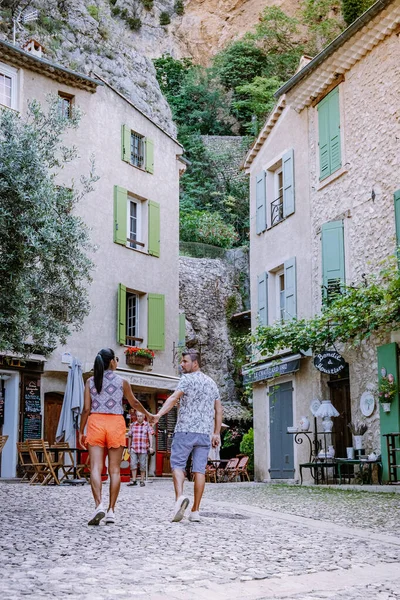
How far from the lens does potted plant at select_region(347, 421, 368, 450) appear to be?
15727mm

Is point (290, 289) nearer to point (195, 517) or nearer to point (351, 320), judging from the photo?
point (351, 320)

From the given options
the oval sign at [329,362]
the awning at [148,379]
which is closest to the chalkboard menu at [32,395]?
the awning at [148,379]

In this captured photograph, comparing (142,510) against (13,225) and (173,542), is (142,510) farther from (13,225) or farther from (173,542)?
(13,225)

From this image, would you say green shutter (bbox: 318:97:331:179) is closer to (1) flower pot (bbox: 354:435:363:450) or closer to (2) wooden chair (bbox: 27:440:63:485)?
(1) flower pot (bbox: 354:435:363:450)

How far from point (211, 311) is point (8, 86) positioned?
12.0 m

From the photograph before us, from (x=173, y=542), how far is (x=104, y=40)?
104 feet

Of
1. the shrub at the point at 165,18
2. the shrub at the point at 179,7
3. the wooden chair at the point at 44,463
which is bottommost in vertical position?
the wooden chair at the point at 44,463

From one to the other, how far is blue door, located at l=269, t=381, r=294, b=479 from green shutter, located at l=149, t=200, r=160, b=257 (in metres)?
7.20

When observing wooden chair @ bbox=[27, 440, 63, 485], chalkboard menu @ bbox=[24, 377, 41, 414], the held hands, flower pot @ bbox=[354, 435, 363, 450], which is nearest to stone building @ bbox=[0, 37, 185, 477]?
chalkboard menu @ bbox=[24, 377, 41, 414]

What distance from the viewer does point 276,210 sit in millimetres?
20656

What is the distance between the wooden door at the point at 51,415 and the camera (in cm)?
2130

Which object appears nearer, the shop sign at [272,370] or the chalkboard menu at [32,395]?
the shop sign at [272,370]

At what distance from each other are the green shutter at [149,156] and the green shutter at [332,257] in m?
9.54

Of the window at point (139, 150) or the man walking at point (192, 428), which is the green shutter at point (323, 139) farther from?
the man walking at point (192, 428)
